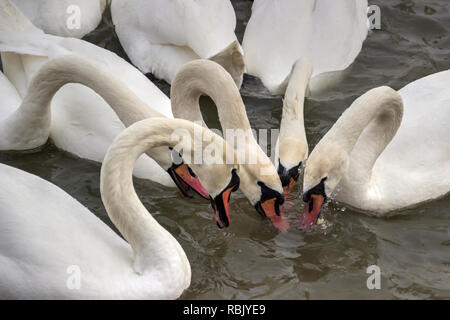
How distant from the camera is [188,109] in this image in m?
6.70

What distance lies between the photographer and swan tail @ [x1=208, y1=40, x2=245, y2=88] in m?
7.56

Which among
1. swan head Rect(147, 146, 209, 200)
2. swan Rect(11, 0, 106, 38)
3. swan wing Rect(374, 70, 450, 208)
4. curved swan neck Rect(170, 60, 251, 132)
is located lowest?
swan wing Rect(374, 70, 450, 208)

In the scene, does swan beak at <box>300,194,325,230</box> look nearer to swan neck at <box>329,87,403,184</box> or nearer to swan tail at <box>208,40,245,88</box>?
swan neck at <box>329,87,403,184</box>

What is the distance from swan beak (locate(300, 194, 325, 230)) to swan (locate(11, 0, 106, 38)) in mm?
3257

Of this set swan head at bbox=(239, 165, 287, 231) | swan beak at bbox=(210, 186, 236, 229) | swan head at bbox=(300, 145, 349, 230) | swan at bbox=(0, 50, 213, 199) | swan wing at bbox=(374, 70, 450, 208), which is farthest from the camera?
swan wing at bbox=(374, 70, 450, 208)

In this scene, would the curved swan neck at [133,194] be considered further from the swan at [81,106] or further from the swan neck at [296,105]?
the swan neck at [296,105]

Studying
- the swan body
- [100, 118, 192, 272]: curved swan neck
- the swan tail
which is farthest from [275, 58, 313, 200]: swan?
[100, 118, 192, 272]: curved swan neck

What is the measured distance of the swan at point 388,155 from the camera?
Result: 6.26 meters

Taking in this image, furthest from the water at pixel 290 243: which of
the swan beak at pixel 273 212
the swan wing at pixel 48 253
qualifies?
the swan wing at pixel 48 253

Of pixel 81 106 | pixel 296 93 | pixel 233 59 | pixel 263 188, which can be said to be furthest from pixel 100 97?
pixel 263 188

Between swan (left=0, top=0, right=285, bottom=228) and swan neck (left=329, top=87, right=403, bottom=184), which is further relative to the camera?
swan neck (left=329, top=87, right=403, bottom=184)

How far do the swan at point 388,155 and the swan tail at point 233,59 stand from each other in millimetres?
1478

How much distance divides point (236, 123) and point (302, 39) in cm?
192

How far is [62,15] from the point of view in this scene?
326 inches
